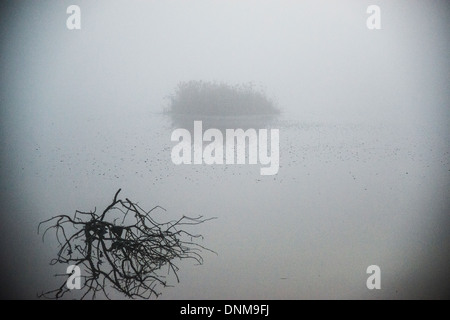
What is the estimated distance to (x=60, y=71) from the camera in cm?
196

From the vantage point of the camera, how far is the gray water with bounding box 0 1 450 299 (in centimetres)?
195

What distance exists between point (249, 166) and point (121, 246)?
0.59 meters

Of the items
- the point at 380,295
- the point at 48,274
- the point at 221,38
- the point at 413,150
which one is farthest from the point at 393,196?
the point at 48,274

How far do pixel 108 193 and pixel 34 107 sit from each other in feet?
1.48

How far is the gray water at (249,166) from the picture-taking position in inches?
76.9

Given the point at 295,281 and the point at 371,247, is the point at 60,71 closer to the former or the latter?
the point at 295,281

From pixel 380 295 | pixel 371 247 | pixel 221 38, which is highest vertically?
pixel 221 38

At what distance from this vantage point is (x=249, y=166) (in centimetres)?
196
